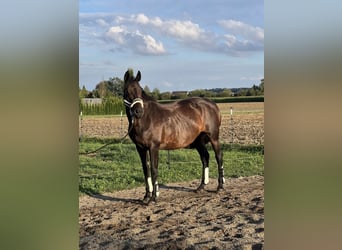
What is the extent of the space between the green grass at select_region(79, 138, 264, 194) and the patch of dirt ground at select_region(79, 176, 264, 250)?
25cm

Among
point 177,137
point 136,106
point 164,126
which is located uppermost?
point 136,106

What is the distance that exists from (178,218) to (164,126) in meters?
→ 1.24

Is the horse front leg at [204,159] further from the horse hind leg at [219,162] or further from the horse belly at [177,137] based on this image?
the horse belly at [177,137]

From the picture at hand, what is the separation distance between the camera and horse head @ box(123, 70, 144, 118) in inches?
157

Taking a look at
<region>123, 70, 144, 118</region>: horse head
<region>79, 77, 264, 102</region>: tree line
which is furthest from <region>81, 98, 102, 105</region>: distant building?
<region>123, 70, 144, 118</region>: horse head

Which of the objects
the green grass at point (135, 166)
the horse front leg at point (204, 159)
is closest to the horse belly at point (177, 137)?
the horse front leg at point (204, 159)

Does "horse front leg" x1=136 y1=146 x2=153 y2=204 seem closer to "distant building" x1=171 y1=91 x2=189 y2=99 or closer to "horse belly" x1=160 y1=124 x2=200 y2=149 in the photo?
"horse belly" x1=160 y1=124 x2=200 y2=149

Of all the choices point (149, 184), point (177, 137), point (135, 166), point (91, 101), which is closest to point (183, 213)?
point (149, 184)

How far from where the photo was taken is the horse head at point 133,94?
4000 millimetres

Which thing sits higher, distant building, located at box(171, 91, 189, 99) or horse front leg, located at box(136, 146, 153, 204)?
distant building, located at box(171, 91, 189, 99)

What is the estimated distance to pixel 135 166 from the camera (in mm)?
6570

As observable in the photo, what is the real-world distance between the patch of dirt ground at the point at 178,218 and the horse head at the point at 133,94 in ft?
3.82

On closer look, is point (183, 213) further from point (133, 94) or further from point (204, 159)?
point (133, 94)
